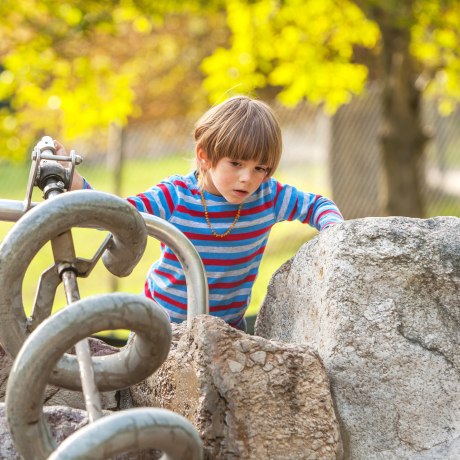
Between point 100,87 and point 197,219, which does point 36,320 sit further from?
point 100,87

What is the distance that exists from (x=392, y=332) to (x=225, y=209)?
720mm

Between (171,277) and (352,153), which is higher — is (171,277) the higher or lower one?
the higher one

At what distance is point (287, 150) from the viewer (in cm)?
990

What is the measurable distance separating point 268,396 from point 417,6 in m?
5.65

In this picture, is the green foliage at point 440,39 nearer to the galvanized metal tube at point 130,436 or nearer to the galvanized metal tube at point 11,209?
the galvanized metal tube at point 11,209

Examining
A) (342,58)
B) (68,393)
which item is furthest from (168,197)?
(342,58)

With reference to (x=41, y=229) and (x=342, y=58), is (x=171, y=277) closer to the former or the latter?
(x=41, y=229)

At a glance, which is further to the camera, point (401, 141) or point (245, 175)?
point (401, 141)

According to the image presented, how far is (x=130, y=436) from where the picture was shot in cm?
127

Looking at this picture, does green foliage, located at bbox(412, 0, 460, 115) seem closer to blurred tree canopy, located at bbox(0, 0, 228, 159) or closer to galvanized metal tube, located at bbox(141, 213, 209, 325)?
blurred tree canopy, located at bbox(0, 0, 228, 159)

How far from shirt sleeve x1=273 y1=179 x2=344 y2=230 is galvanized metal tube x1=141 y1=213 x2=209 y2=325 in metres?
0.56

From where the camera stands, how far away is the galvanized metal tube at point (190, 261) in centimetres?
191

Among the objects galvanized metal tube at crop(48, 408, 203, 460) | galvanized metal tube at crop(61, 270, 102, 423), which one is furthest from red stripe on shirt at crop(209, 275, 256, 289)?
galvanized metal tube at crop(48, 408, 203, 460)

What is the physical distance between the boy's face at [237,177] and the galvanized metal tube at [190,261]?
37 cm
